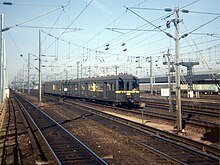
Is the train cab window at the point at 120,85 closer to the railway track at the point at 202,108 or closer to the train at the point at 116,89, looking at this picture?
the train at the point at 116,89

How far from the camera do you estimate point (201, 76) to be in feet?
197

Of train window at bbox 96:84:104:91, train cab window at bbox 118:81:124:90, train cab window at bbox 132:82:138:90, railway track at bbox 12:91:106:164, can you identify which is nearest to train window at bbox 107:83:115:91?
train cab window at bbox 118:81:124:90

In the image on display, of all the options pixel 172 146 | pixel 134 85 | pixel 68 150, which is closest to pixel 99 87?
pixel 134 85

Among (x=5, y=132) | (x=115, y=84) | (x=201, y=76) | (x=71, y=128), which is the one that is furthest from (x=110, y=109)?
(x=201, y=76)

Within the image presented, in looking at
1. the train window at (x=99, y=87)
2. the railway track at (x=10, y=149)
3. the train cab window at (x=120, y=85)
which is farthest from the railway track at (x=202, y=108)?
the railway track at (x=10, y=149)

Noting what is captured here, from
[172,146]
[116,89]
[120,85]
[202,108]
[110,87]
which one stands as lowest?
[172,146]

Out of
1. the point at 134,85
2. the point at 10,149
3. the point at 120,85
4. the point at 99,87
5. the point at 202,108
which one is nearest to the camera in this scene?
the point at 10,149

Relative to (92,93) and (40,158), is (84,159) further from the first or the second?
(92,93)

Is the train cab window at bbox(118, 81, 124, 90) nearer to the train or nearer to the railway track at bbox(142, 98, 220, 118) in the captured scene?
the train

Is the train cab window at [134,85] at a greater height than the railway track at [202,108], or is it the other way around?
the train cab window at [134,85]

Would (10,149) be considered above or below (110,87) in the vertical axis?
below

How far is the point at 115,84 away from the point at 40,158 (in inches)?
655

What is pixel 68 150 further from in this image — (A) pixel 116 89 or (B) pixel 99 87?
(B) pixel 99 87

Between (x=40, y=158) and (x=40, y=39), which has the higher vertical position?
(x=40, y=39)
